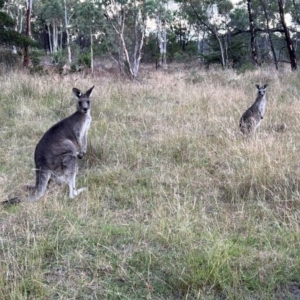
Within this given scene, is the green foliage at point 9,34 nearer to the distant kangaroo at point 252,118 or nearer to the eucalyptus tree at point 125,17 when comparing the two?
the eucalyptus tree at point 125,17

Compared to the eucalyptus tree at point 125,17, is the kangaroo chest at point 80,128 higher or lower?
lower

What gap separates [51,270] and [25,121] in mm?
4894

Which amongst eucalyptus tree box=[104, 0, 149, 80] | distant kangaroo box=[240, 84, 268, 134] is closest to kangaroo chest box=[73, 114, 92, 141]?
distant kangaroo box=[240, 84, 268, 134]

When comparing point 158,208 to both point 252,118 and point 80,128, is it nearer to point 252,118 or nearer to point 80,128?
point 80,128

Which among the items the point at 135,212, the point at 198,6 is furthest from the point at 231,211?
the point at 198,6

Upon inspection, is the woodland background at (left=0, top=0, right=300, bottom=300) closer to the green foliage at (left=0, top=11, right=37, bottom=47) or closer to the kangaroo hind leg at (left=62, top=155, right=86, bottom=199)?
the kangaroo hind leg at (left=62, top=155, right=86, bottom=199)

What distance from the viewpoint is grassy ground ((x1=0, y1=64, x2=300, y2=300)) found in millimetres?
2656

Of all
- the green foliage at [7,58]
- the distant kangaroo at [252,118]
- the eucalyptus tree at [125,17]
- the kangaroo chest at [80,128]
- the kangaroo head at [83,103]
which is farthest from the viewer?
the eucalyptus tree at [125,17]

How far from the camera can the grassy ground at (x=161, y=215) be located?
8.71ft

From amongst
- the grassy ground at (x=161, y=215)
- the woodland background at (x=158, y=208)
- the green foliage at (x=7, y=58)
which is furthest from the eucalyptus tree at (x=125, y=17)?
the grassy ground at (x=161, y=215)

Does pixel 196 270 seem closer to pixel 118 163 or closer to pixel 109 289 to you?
pixel 109 289

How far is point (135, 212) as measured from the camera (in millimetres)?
3891

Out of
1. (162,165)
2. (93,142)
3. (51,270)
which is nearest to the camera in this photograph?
(51,270)

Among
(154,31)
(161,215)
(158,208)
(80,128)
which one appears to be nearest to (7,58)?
(80,128)
